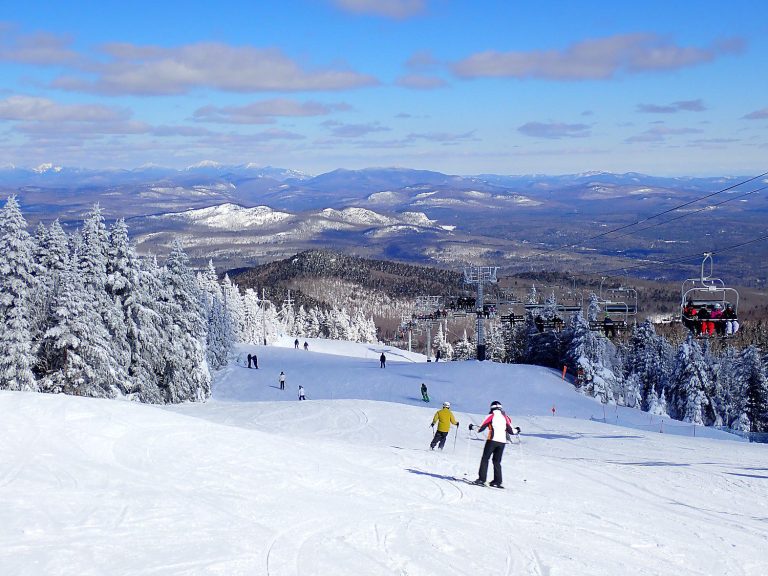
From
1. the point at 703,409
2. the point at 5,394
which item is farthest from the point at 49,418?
the point at 703,409

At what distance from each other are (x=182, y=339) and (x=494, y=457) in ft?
99.3

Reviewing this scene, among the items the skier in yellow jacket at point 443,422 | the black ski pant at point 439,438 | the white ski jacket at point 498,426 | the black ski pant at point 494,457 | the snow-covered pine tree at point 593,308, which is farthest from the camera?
the snow-covered pine tree at point 593,308

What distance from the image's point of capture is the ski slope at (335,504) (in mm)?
8648

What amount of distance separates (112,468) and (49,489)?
171cm

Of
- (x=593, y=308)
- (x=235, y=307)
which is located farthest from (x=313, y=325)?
(x=593, y=308)

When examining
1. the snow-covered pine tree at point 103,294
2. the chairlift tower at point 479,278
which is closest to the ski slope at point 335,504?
the snow-covered pine tree at point 103,294

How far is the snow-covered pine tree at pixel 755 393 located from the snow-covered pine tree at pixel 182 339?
44.4 m

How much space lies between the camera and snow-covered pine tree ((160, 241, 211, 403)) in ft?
129

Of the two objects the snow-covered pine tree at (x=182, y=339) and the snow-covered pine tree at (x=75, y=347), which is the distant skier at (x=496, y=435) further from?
the snow-covered pine tree at (x=182, y=339)

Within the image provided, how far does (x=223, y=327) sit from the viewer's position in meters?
62.9

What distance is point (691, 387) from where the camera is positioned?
59188mm

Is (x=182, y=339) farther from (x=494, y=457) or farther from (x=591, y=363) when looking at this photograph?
(x=591, y=363)

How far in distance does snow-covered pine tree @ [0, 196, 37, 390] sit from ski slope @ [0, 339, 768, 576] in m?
15.0

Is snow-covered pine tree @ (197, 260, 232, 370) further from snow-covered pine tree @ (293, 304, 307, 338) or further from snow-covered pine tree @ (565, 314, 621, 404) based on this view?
snow-covered pine tree @ (293, 304, 307, 338)
